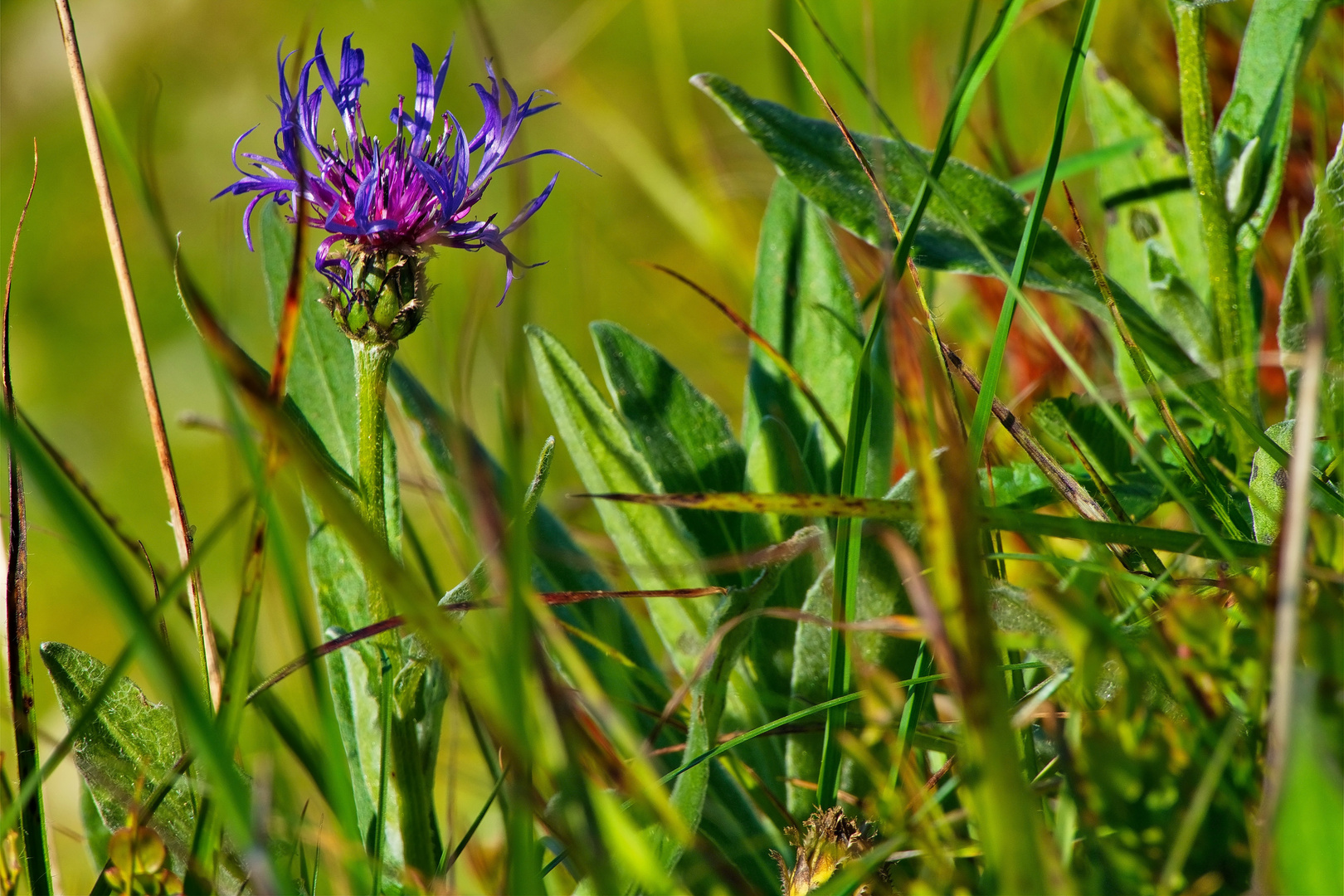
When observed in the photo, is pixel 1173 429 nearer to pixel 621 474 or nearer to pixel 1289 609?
pixel 1289 609

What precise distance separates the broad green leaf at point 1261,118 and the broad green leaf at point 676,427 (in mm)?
457

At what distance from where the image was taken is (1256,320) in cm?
87

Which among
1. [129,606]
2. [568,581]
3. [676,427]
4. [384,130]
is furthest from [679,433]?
[384,130]

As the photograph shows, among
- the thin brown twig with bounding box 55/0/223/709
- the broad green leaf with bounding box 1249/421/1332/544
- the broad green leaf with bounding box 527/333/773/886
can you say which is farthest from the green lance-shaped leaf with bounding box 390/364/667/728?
the broad green leaf with bounding box 1249/421/1332/544

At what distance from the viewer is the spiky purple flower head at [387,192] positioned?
60 centimetres

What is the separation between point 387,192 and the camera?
2.07 ft

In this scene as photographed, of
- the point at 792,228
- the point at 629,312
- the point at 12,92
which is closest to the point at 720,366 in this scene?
the point at 629,312

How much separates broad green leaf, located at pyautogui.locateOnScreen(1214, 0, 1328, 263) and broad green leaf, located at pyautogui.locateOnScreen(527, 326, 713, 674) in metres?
0.51

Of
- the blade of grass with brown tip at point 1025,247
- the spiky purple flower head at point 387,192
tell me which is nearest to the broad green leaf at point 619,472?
the spiky purple flower head at point 387,192

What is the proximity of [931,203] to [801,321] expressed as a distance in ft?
0.67

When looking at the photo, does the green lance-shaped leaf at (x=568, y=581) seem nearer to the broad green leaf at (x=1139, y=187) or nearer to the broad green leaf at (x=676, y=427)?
the broad green leaf at (x=676, y=427)

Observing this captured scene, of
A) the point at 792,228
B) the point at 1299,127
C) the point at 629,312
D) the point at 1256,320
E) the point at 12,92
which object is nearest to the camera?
the point at 1256,320

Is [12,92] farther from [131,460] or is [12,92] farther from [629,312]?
[629,312]

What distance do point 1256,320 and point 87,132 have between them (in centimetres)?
93
